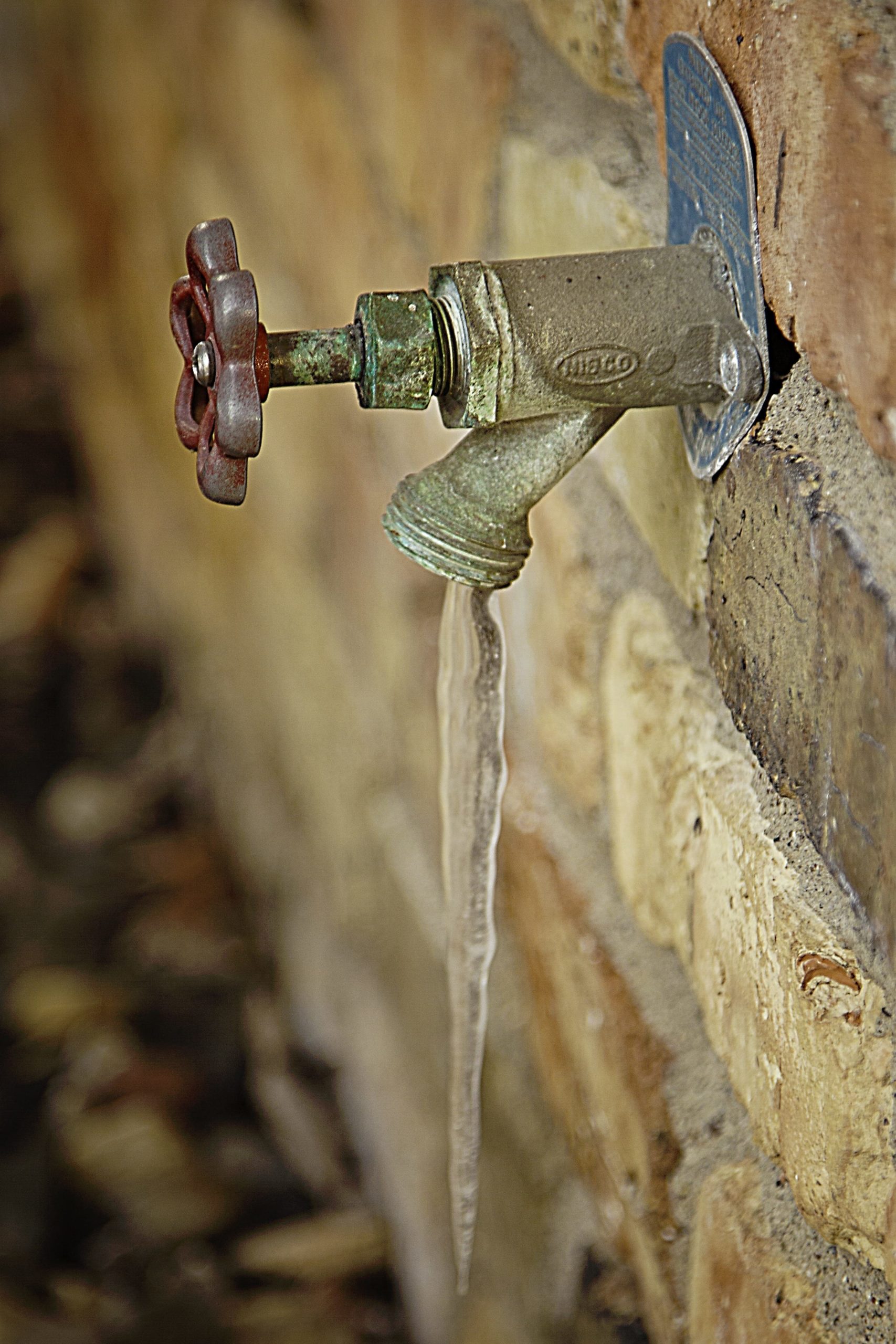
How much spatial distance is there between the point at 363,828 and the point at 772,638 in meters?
0.91

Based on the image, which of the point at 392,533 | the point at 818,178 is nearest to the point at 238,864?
the point at 392,533

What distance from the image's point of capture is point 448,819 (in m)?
0.69

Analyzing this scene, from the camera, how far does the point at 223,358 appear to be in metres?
0.42

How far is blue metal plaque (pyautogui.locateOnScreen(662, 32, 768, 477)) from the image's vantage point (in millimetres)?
436

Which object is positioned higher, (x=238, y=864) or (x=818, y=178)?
(x=818, y=178)

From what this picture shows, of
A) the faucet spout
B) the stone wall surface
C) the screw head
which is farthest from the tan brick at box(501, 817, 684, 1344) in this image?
the screw head

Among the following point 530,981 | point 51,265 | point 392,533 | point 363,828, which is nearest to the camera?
point 392,533

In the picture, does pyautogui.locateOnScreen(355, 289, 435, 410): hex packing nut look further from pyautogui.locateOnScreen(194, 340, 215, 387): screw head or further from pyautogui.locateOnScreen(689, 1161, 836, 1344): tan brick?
pyautogui.locateOnScreen(689, 1161, 836, 1344): tan brick

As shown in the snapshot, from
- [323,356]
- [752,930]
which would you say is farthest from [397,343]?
[752,930]

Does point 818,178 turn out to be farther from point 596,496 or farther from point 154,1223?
point 154,1223

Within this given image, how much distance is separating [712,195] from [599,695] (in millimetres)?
290

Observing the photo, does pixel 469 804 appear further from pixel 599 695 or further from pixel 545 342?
pixel 545 342

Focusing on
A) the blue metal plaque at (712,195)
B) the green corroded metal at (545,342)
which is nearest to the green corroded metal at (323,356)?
the green corroded metal at (545,342)

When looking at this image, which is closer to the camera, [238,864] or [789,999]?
[789,999]
